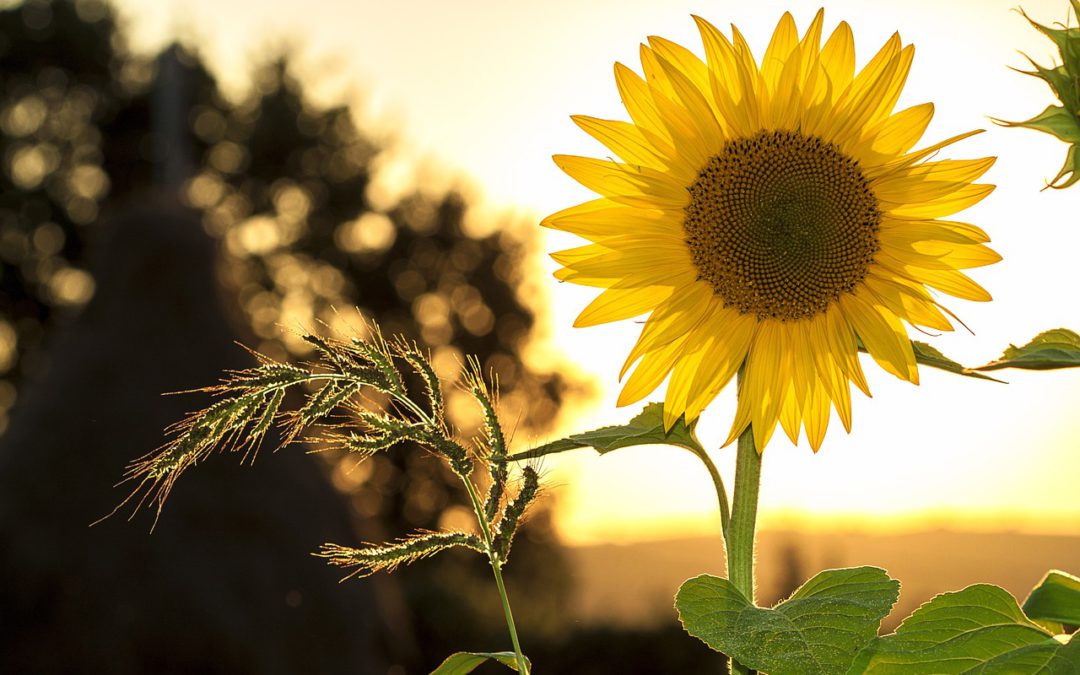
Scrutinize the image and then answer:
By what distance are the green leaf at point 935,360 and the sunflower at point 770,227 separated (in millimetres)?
26

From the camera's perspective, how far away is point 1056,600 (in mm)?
1582

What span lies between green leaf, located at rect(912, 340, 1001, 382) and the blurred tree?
2346cm

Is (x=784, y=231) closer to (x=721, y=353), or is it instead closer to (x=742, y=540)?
(x=721, y=353)

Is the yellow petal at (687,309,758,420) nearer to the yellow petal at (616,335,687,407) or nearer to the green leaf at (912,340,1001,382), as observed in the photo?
the yellow petal at (616,335,687,407)

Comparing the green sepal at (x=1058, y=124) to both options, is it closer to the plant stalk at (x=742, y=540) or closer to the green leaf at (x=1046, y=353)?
the green leaf at (x=1046, y=353)

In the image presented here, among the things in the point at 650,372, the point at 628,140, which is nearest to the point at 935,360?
the point at 650,372

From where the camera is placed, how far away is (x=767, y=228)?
1804 millimetres

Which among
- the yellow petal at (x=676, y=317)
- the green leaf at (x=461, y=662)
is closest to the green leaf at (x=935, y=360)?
the yellow petal at (x=676, y=317)

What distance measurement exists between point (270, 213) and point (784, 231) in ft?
88.3

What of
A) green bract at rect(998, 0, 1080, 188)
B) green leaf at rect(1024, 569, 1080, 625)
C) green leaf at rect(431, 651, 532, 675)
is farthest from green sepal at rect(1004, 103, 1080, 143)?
green leaf at rect(431, 651, 532, 675)

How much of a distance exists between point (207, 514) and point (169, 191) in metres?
4.27

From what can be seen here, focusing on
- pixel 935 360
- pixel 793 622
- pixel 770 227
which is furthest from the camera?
pixel 770 227

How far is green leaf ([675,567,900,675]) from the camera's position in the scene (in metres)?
1.25

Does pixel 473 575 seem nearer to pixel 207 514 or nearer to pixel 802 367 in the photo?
pixel 207 514
